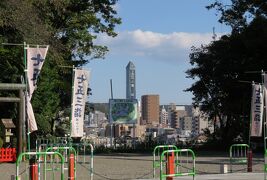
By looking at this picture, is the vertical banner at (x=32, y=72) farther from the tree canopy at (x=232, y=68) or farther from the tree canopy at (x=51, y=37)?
the tree canopy at (x=232, y=68)

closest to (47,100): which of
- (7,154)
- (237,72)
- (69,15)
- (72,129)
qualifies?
(69,15)

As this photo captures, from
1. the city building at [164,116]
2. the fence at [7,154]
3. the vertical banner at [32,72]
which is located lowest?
the fence at [7,154]

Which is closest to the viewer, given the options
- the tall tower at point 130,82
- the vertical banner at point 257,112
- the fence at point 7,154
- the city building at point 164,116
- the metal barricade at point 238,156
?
the metal barricade at point 238,156

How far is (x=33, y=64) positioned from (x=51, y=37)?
1293cm

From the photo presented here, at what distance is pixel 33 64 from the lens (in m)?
20.1

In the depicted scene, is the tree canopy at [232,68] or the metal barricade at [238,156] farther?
the tree canopy at [232,68]

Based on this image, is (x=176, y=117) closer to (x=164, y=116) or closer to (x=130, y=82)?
(x=164, y=116)

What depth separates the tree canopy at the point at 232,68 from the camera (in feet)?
132

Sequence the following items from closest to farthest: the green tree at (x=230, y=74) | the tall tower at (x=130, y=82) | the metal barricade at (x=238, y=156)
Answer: the metal barricade at (x=238, y=156) → the green tree at (x=230, y=74) → the tall tower at (x=130, y=82)

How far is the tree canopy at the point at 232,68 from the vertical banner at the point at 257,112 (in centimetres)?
1479

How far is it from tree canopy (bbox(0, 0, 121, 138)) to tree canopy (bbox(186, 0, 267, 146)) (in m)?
8.19

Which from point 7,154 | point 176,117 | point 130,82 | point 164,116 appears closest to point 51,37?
point 7,154

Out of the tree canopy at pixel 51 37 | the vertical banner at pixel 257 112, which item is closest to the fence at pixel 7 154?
the tree canopy at pixel 51 37

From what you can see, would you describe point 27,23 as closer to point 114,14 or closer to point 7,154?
point 7,154
